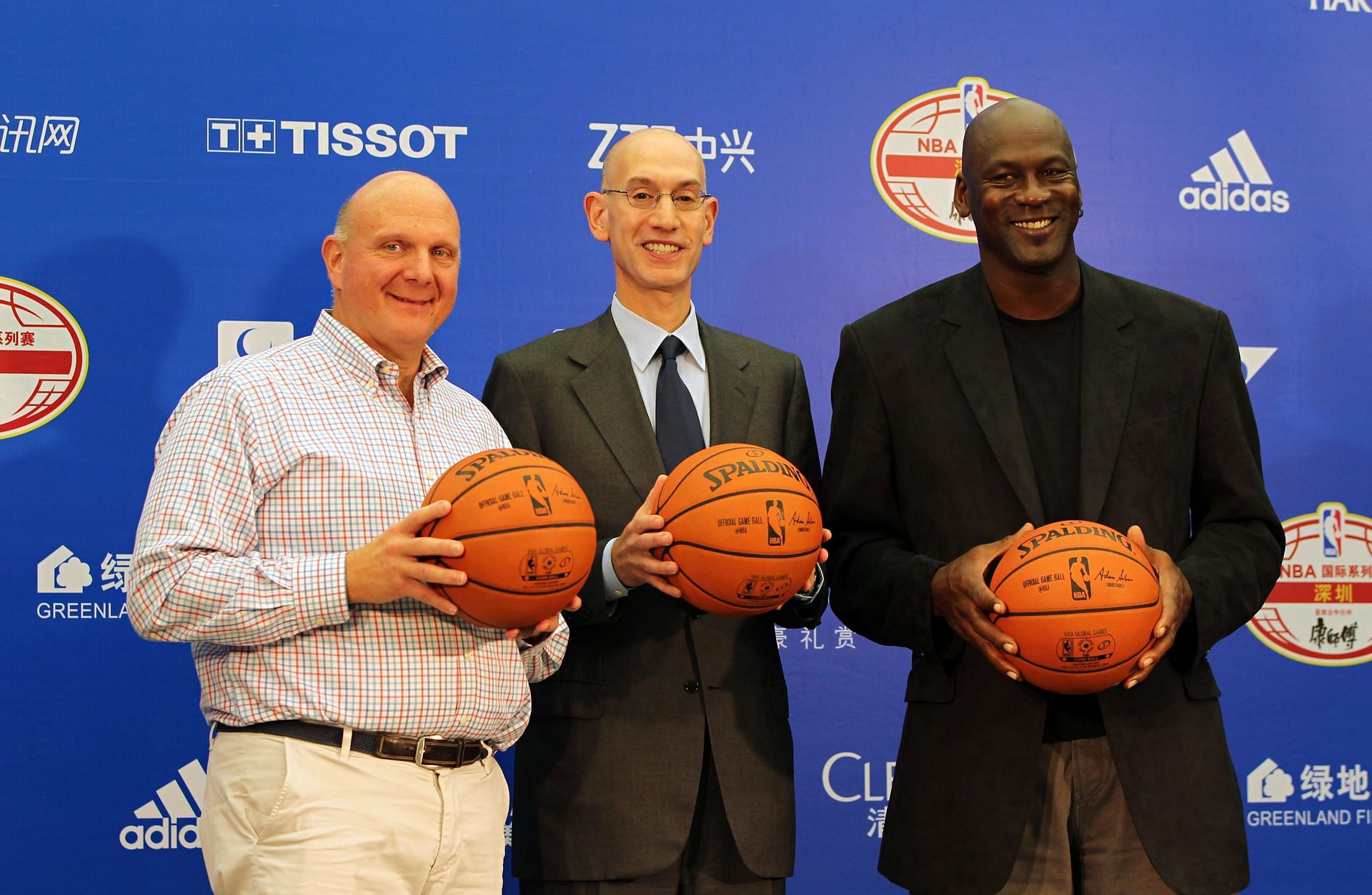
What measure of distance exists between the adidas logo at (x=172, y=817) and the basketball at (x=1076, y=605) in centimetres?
246

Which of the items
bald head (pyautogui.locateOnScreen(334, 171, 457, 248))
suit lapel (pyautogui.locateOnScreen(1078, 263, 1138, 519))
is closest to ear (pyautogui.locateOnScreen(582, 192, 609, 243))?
bald head (pyautogui.locateOnScreen(334, 171, 457, 248))

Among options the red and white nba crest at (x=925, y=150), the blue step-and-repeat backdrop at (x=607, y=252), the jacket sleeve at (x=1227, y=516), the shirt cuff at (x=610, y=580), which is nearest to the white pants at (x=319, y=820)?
the shirt cuff at (x=610, y=580)

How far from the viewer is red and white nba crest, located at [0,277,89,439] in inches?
136

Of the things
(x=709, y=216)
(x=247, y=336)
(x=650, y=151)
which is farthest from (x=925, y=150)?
(x=247, y=336)

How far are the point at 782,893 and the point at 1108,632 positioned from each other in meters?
0.98

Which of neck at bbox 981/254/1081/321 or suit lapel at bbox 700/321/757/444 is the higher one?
neck at bbox 981/254/1081/321

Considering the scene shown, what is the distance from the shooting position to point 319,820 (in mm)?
2080

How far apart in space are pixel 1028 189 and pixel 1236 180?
6.44 ft

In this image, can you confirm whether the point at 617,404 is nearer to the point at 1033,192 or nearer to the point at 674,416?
the point at 674,416

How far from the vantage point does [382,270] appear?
2410 mm

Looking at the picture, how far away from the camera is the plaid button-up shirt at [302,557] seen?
6.82ft

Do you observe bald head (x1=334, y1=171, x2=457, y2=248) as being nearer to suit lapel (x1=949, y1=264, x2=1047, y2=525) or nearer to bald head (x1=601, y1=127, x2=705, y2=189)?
bald head (x1=601, y1=127, x2=705, y2=189)

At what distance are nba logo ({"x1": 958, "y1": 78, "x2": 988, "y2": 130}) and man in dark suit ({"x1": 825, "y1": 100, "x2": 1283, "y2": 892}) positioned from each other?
140cm

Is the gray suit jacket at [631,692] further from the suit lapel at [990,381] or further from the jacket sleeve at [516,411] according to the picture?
the suit lapel at [990,381]
